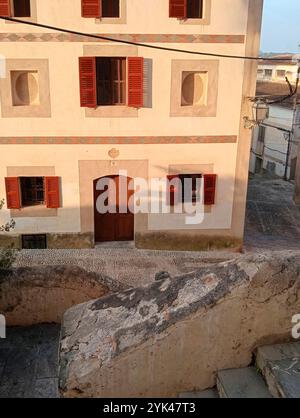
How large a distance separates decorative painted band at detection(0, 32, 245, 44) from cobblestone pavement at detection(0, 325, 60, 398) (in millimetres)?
7776

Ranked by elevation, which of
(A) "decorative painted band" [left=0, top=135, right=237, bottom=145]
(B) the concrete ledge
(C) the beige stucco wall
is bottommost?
(B) the concrete ledge

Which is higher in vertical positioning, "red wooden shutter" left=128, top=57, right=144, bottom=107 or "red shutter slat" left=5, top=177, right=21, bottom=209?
"red wooden shutter" left=128, top=57, right=144, bottom=107

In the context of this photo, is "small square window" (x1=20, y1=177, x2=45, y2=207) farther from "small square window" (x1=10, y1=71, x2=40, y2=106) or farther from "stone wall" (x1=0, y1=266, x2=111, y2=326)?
"stone wall" (x1=0, y1=266, x2=111, y2=326)

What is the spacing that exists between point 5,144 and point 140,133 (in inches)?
147

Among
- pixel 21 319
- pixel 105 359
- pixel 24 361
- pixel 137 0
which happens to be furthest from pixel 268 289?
pixel 137 0

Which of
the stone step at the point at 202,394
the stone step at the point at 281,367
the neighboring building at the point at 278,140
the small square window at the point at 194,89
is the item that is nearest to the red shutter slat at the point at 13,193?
the small square window at the point at 194,89

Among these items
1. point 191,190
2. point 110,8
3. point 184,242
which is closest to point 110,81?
point 110,8

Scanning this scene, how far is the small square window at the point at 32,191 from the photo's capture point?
41.8 ft

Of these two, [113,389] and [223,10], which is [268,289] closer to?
[113,389]

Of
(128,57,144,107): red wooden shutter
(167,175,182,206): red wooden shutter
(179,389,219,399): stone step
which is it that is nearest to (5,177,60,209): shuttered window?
(128,57,144,107): red wooden shutter

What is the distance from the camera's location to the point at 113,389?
4.50 meters

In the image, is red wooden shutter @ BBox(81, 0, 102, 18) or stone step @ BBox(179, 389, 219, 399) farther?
red wooden shutter @ BBox(81, 0, 102, 18)

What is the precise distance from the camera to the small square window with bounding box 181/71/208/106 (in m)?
12.0

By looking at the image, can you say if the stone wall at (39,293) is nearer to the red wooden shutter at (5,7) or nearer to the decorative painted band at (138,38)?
the decorative painted band at (138,38)
